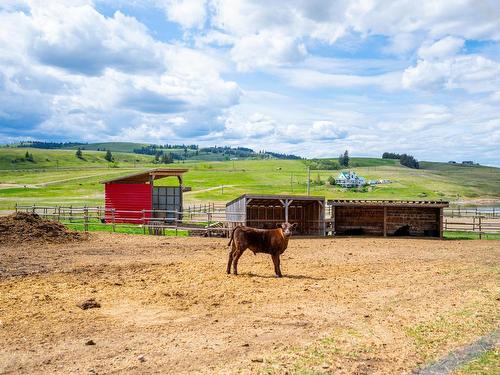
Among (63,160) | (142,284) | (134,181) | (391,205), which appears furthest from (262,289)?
(63,160)

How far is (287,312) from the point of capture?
945 centimetres

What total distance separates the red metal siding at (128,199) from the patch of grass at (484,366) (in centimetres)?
2537

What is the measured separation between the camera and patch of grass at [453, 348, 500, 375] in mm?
6312

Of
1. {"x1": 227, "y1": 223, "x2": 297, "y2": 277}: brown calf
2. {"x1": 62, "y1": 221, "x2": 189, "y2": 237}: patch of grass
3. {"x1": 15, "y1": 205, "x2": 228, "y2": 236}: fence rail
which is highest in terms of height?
{"x1": 227, "y1": 223, "x2": 297, "y2": 277}: brown calf

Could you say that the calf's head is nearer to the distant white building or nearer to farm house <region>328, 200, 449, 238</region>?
farm house <region>328, 200, 449, 238</region>

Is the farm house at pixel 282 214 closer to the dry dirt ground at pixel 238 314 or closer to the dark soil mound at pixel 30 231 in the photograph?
the dark soil mound at pixel 30 231

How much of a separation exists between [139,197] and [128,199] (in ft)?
2.88

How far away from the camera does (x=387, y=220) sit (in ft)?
94.3

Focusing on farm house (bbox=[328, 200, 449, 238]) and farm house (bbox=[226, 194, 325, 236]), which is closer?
farm house (bbox=[226, 194, 325, 236])

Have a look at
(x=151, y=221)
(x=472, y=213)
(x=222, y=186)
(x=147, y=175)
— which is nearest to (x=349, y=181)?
(x=222, y=186)

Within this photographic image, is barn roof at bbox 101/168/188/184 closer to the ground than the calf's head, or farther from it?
farther from it

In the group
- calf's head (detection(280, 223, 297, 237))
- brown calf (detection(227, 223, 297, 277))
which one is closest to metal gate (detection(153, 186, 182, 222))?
brown calf (detection(227, 223, 297, 277))

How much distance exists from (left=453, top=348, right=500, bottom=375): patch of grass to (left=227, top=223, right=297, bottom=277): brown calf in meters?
6.75

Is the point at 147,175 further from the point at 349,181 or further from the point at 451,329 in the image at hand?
the point at 349,181
